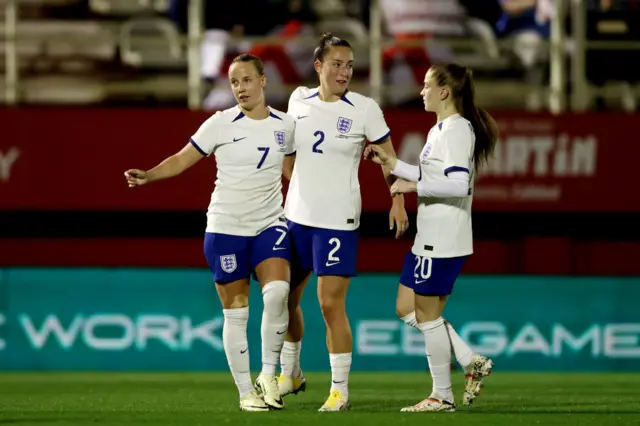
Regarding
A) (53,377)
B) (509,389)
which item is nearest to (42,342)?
(53,377)

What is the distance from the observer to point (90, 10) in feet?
42.7

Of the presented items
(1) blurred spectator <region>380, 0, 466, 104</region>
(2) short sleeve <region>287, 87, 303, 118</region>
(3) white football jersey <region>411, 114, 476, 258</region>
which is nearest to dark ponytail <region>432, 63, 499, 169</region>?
(3) white football jersey <region>411, 114, 476, 258</region>

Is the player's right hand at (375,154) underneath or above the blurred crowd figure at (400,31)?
underneath

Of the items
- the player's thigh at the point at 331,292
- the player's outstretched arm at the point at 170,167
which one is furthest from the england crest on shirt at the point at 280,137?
the player's thigh at the point at 331,292

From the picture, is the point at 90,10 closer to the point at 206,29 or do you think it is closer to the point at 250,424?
the point at 206,29

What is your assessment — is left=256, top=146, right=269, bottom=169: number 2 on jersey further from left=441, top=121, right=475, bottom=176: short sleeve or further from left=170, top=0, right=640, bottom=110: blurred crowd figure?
left=170, top=0, right=640, bottom=110: blurred crowd figure

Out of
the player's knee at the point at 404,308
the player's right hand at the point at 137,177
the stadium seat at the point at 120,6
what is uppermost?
the stadium seat at the point at 120,6

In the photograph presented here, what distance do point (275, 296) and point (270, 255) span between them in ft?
0.72

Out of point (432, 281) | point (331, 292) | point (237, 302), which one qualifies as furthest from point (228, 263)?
point (432, 281)

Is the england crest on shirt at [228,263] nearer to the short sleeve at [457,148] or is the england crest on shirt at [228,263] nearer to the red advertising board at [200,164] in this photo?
the short sleeve at [457,148]

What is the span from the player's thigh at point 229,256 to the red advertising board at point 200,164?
5.32 meters

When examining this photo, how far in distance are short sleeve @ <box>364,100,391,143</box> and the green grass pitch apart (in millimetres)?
1489

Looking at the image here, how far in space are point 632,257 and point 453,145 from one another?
657 cm

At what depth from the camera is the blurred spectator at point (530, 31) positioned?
1273 centimetres
